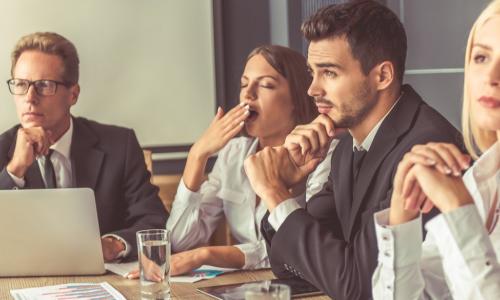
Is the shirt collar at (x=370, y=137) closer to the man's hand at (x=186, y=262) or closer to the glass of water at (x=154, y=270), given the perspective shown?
the man's hand at (x=186, y=262)

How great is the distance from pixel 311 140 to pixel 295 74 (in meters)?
0.60

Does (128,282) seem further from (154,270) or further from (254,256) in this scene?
(254,256)

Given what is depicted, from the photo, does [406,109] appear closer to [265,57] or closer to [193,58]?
[265,57]

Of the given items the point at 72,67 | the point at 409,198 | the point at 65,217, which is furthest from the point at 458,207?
the point at 72,67

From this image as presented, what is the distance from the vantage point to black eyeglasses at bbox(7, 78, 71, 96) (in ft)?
9.08

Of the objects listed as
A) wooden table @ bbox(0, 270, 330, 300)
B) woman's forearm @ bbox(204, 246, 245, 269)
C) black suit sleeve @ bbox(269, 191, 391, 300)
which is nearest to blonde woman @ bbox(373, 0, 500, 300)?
black suit sleeve @ bbox(269, 191, 391, 300)

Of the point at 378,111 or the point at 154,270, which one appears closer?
the point at 154,270

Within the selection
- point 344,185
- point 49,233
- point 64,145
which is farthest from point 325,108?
point 64,145

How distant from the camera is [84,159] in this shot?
2854mm

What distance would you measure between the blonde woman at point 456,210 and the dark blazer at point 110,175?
4.07ft

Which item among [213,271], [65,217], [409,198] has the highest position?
[409,198]

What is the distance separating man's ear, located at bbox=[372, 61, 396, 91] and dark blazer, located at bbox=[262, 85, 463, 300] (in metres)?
0.05

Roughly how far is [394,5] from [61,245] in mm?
2218

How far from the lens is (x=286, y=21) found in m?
4.04
